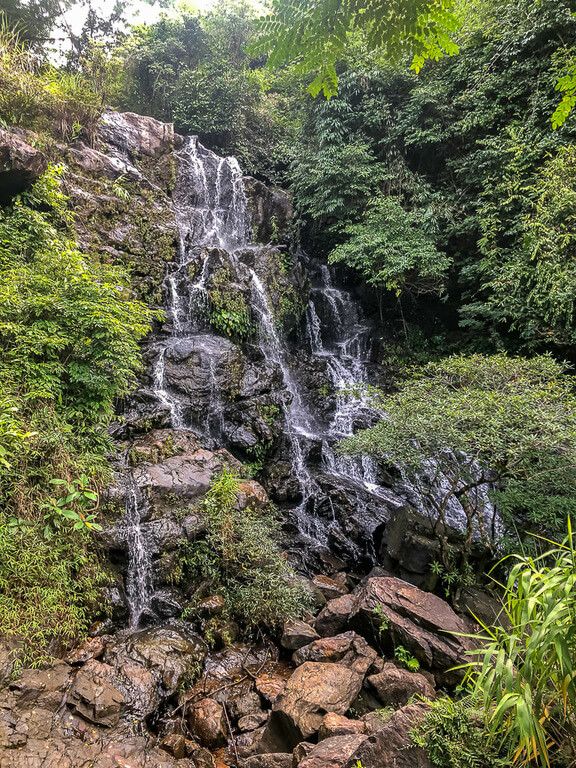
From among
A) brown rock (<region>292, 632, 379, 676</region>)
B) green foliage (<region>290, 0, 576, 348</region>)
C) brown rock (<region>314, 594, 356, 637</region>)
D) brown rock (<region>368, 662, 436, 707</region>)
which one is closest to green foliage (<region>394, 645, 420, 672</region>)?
brown rock (<region>292, 632, 379, 676</region>)

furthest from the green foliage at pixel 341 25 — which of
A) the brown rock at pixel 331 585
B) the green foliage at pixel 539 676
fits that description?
the brown rock at pixel 331 585

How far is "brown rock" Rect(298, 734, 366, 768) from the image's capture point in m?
3.03

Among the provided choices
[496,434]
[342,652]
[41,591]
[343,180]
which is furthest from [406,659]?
[343,180]

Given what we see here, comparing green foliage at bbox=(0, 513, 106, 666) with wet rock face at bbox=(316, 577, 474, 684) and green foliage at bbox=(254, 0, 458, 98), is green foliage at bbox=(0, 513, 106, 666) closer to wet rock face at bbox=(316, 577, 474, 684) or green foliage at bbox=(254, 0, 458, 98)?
wet rock face at bbox=(316, 577, 474, 684)

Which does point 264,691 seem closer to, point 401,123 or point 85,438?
point 85,438

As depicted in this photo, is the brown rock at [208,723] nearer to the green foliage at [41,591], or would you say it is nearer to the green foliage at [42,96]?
the green foliage at [41,591]

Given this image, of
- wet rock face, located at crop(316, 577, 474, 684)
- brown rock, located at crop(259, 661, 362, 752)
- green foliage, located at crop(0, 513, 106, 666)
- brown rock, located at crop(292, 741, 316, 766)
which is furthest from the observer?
wet rock face, located at crop(316, 577, 474, 684)

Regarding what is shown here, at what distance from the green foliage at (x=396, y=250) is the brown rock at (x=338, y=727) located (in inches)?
379

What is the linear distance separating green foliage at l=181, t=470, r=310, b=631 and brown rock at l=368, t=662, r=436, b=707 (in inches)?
66.5

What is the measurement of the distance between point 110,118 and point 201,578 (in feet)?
→ 46.5

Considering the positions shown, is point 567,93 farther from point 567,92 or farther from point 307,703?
point 307,703

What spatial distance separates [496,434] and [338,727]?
3.96 metres

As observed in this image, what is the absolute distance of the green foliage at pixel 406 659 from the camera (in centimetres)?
477

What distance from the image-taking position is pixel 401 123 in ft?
40.9
